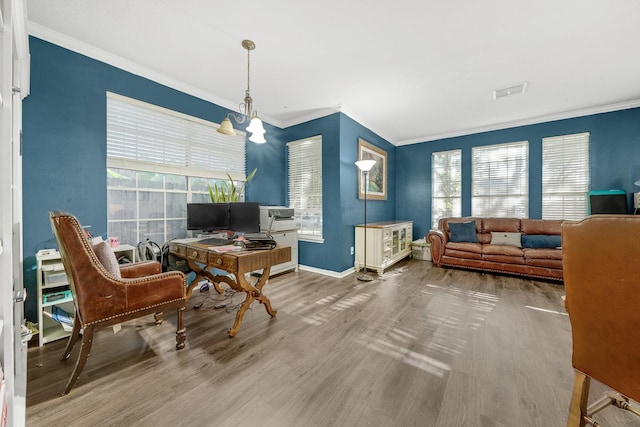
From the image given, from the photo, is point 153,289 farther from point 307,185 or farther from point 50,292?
point 307,185

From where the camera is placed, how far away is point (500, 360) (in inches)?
69.4

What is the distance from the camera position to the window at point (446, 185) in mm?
5270

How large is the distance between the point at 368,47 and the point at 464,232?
3.71 m

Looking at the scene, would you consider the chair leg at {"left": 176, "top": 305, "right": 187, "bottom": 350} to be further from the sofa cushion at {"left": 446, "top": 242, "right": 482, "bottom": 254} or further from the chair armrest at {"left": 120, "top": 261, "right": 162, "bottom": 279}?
the sofa cushion at {"left": 446, "top": 242, "right": 482, "bottom": 254}

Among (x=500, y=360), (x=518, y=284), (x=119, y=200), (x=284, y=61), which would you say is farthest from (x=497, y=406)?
(x=119, y=200)

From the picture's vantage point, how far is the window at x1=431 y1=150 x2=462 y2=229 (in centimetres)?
527

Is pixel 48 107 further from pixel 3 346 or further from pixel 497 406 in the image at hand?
pixel 497 406

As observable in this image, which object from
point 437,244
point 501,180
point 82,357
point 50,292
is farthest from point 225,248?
point 501,180

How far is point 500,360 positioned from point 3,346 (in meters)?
2.78

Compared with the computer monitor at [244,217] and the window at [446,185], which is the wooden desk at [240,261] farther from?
the window at [446,185]

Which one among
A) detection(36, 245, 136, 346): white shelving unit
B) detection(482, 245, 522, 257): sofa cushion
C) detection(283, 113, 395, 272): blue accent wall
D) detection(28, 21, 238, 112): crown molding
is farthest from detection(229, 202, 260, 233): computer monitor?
detection(482, 245, 522, 257): sofa cushion

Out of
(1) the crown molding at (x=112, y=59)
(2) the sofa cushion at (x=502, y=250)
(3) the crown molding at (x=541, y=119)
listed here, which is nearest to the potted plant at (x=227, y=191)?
(1) the crown molding at (x=112, y=59)

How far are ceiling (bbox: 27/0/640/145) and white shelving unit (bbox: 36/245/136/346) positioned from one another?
2.02 meters

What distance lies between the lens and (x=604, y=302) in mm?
901
